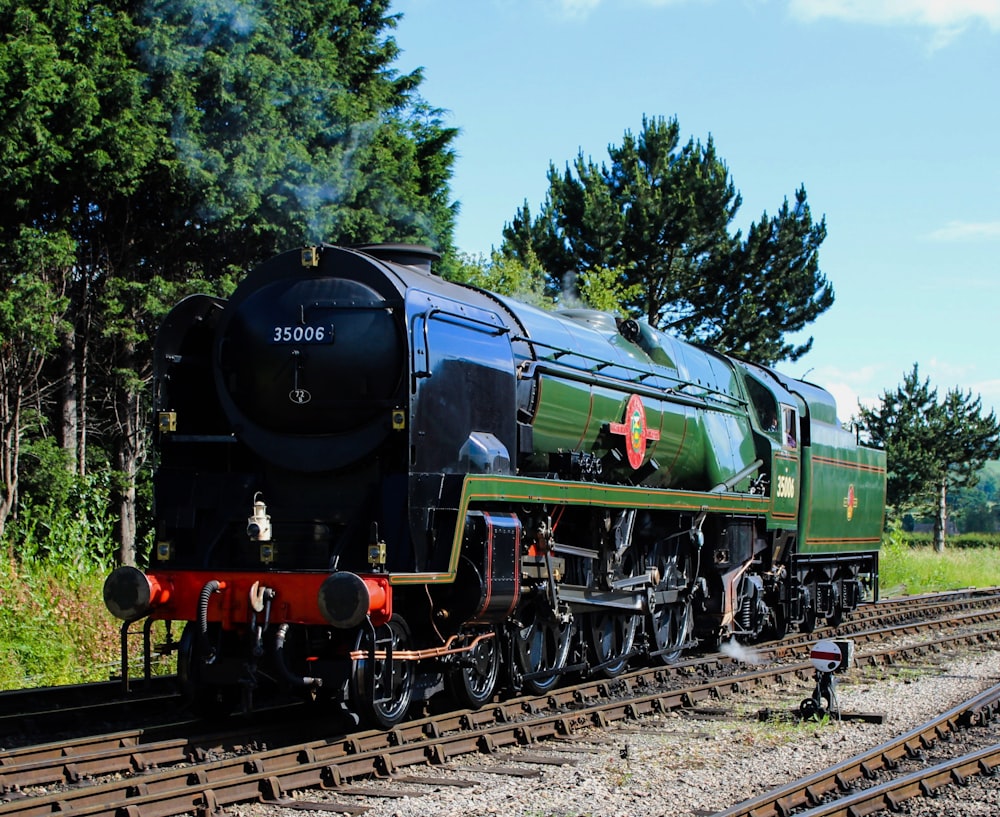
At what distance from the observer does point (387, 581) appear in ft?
25.3

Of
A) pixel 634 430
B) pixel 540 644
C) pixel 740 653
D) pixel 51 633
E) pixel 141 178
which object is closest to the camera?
pixel 540 644

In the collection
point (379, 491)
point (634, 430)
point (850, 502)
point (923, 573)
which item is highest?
point (634, 430)

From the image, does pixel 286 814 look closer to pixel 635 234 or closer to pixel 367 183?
pixel 367 183

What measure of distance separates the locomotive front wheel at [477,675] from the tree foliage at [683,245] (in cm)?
2654

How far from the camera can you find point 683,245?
119ft

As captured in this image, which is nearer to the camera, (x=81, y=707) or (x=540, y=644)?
(x=81, y=707)

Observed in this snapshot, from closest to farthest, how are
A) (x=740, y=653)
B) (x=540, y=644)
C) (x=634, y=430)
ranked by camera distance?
1. (x=540, y=644)
2. (x=634, y=430)
3. (x=740, y=653)

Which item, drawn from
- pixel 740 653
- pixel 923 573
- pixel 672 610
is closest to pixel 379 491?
pixel 672 610

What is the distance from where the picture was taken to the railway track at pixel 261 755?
625 cm

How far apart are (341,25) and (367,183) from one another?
3.63 m

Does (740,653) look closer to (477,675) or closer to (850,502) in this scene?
(850,502)

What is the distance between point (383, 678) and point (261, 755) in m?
1.28

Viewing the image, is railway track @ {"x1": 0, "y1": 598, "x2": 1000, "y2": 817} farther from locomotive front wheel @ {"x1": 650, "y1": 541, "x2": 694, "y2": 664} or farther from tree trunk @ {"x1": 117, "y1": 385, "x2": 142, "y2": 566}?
tree trunk @ {"x1": 117, "y1": 385, "x2": 142, "y2": 566}

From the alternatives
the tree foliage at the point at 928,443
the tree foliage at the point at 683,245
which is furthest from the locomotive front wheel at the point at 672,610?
the tree foliage at the point at 928,443
